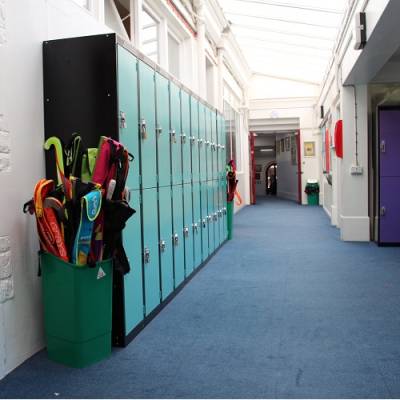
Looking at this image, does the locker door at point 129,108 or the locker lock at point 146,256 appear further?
the locker lock at point 146,256

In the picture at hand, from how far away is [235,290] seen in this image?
14.8 feet

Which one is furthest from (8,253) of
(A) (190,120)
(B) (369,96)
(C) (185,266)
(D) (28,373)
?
(B) (369,96)

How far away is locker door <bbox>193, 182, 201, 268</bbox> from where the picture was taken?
5.16 m

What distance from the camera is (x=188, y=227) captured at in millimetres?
4867

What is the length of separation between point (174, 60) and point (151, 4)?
1499mm

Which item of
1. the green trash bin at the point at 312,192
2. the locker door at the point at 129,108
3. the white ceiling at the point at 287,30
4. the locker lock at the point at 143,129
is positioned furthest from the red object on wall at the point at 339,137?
the green trash bin at the point at 312,192

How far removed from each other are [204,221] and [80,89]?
2.94m

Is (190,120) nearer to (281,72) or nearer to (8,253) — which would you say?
(8,253)

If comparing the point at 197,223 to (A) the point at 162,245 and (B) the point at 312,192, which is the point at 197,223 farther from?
(B) the point at 312,192

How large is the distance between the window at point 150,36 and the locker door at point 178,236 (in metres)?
2.12

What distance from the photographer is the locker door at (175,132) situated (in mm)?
4293

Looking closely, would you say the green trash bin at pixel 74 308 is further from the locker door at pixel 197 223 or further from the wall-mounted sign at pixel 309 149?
the wall-mounted sign at pixel 309 149

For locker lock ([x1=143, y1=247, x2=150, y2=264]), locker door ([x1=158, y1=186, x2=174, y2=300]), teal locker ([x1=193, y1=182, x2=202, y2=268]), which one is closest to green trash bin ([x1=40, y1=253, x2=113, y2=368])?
locker lock ([x1=143, y1=247, x2=150, y2=264])

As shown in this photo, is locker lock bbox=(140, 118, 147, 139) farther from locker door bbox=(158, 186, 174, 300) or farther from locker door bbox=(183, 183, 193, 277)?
locker door bbox=(183, 183, 193, 277)
